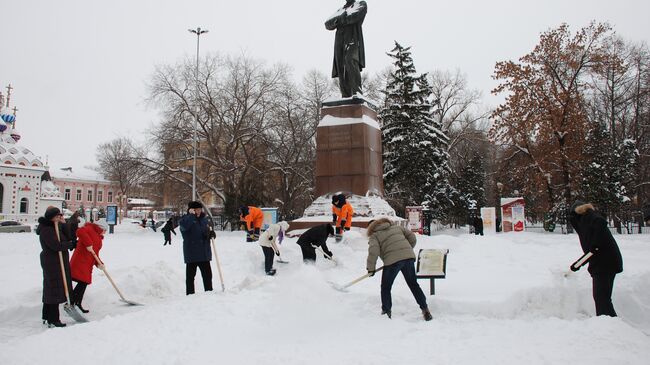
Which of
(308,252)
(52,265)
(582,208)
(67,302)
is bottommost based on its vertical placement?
(67,302)

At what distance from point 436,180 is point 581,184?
9149 millimetres

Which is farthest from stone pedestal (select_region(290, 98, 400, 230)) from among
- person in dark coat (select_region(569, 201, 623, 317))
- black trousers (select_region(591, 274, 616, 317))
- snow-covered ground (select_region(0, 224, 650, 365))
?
black trousers (select_region(591, 274, 616, 317))

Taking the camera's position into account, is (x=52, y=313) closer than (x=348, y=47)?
Yes

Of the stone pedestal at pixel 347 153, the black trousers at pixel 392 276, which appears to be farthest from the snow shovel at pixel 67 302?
the stone pedestal at pixel 347 153

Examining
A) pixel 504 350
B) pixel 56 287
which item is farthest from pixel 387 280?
pixel 56 287

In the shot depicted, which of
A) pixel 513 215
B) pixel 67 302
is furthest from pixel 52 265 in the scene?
pixel 513 215

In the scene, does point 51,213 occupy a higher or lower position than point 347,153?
lower

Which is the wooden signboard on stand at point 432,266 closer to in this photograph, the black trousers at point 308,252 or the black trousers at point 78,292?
the black trousers at point 308,252

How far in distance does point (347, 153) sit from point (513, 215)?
12.1 metres

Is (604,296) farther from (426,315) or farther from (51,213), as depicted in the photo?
(51,213)

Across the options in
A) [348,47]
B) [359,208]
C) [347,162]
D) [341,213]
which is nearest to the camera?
[341,213]

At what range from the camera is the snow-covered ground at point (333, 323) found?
186 inches

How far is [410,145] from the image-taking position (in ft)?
110

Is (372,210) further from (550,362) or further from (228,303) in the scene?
(550,362)
